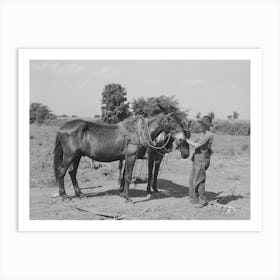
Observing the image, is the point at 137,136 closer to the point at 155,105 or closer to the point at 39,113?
the point at 155,105

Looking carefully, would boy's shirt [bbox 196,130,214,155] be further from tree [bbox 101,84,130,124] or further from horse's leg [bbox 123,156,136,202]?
tree [bbox 101,84,130,124]

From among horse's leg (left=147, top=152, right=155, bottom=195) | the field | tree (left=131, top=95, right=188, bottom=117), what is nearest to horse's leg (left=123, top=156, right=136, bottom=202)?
the field

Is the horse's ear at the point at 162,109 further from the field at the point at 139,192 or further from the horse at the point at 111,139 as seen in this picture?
the field at the point at 139,192

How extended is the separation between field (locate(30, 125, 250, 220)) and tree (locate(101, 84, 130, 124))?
1328 millimetres

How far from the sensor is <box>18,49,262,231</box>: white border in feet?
21.2

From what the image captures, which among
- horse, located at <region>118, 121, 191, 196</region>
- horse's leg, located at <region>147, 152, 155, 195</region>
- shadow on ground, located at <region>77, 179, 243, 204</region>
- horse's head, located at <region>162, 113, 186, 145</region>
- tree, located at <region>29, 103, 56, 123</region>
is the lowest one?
shadow on ground, located at <region>77, 179, 243, 204</region>

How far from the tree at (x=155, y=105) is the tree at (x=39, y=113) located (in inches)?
65.0

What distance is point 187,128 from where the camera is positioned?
7133 millimetres

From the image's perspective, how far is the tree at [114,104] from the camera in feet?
24.4
